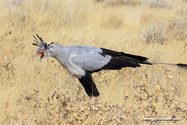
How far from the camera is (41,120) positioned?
3158mm

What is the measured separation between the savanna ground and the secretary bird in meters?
0.34

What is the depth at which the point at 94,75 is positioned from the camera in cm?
450

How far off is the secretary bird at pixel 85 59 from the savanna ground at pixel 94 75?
13.4 inches

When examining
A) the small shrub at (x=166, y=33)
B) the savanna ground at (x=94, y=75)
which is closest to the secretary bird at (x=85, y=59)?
the savanna ground at (x=94, y=75)

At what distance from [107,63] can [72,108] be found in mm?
1115

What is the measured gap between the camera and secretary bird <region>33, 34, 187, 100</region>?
342 centimetres

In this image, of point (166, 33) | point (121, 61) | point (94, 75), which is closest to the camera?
point (121, 61)

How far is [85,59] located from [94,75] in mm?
1101

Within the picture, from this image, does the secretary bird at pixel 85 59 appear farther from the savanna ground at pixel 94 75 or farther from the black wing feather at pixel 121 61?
the savanna ground at pixel 94 75

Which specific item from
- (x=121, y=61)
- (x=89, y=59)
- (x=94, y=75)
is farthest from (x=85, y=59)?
(x=94, y=75)

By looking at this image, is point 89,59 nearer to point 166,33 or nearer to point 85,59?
point 85,59

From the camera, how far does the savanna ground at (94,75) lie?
114 inches

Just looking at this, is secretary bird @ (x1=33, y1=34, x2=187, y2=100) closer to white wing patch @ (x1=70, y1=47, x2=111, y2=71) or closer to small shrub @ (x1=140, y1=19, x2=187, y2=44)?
white wing patch @ (x1=70, y1=47, x2=111, y2=71)

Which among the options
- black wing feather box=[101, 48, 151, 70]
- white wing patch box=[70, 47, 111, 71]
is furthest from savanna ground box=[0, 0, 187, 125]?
white wing patch box=[70, 47, 111, 71]
